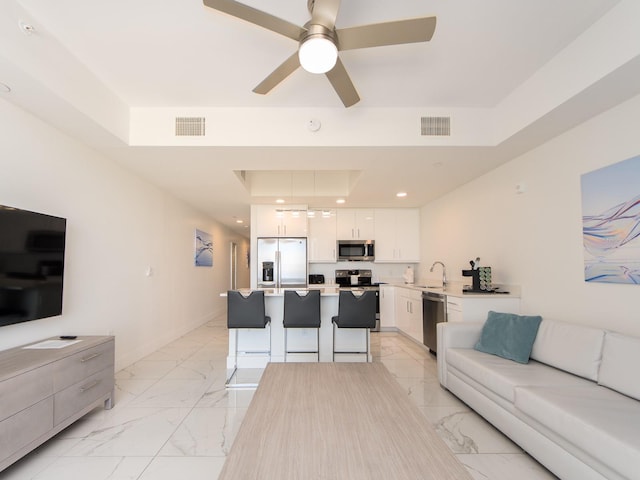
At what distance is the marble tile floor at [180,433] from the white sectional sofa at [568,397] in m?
0.18

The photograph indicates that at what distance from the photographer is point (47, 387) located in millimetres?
2076

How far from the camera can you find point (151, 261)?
4570mm

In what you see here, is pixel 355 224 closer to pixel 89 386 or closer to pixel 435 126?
pixel 435 126

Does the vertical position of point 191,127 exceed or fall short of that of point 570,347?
it exceeds it

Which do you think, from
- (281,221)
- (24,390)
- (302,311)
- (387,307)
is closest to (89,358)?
(24,390)

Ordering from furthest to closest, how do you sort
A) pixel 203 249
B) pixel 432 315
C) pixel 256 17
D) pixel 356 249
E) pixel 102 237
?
pixel 203 249, pixel 356 249, pixel 432 315, pixel 102 237, pixel 256 17

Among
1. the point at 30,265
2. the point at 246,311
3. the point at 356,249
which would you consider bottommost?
the point at 246,311

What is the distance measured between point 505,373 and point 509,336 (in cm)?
54

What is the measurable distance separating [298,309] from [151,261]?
236 centimetres

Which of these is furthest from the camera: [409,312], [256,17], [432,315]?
[409,312]

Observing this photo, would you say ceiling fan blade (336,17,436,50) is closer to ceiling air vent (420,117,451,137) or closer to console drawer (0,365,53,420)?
ceiling air vent (420,117,451,137)

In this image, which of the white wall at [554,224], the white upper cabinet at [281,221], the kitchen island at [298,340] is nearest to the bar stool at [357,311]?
the kitchen island at [298,340]

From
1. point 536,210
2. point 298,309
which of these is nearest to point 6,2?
point 298,309

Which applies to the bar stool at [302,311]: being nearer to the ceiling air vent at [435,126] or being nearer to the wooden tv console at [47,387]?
the wooden tv console at [47,387]
